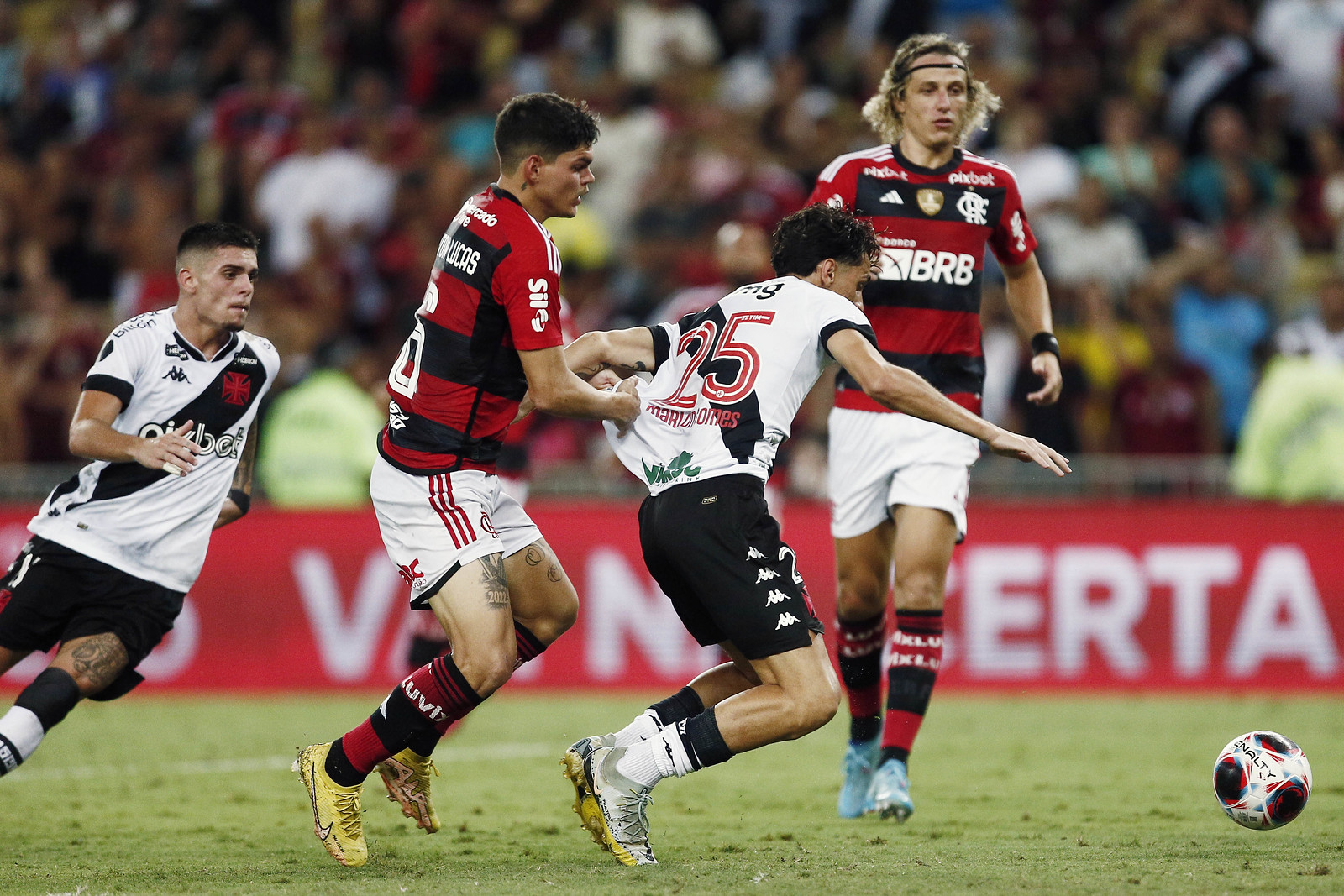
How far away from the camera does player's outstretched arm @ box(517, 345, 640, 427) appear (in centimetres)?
585

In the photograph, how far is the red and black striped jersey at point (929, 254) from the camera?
7.46m

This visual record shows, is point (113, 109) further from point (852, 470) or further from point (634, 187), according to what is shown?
point (852, 470)

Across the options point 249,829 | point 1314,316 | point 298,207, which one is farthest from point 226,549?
point 1314,316

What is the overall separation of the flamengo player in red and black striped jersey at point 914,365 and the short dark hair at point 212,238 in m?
2.59

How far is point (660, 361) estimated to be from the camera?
6.33 m

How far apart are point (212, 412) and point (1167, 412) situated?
27.6ft

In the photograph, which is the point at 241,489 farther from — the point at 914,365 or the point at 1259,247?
the point at 1259,247

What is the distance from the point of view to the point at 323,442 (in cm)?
1267

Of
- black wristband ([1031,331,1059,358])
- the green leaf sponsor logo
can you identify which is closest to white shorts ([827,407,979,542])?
black wristband ([1031,331,1059,358])

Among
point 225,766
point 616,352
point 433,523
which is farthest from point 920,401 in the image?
point 225,766

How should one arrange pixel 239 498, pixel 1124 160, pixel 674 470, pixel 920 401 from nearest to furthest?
1. pixel 920 401
2. pixel 674 470
3. pixel 239 498
4. pixel 1124 160

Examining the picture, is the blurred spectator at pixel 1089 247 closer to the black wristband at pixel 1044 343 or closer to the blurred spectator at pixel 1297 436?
the blurred spectator at pixel 1297 436

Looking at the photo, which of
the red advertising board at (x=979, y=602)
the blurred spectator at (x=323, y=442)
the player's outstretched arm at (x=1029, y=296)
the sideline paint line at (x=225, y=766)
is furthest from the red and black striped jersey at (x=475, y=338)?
the blurred spectator at (x=323, y=442)

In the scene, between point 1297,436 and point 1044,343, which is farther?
point 1297,436
